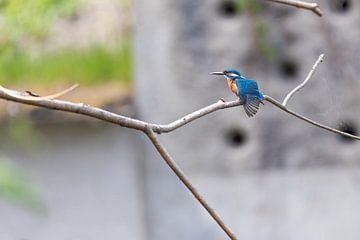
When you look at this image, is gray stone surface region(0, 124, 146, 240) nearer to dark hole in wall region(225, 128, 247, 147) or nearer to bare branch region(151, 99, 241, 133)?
dark hole in wall region(225, 128, 247, 147)

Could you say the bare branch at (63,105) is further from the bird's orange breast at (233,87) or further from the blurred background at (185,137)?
the blurred background at (185,137)

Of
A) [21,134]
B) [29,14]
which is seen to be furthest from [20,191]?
[21,134]

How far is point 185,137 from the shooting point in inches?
184

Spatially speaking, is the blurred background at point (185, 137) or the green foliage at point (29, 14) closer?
the green foliage at point (29, 14)

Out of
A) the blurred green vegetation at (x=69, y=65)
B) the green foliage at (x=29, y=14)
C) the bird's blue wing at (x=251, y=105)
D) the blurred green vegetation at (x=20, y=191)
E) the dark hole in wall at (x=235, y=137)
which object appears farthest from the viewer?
the dark hole in wall at (x=235, y=137)

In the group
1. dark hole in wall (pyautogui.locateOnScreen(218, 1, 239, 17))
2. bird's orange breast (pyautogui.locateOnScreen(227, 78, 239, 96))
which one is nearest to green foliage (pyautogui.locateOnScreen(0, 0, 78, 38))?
dark hole in wall (pyautogui.locateOnScreen(218, 1, 239, 17))

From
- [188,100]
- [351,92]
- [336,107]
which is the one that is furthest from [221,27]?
[336,107]

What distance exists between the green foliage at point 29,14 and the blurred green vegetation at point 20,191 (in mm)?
1686

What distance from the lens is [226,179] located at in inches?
183

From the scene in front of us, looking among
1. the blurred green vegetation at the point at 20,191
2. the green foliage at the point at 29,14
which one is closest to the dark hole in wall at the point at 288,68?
the green foliage at the point at 29,14

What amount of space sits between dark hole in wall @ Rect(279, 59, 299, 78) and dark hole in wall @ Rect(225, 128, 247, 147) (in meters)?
0.31

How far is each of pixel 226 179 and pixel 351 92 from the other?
66cm

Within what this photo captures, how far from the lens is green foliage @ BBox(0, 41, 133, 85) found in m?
4.37

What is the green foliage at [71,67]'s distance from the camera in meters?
4.37
